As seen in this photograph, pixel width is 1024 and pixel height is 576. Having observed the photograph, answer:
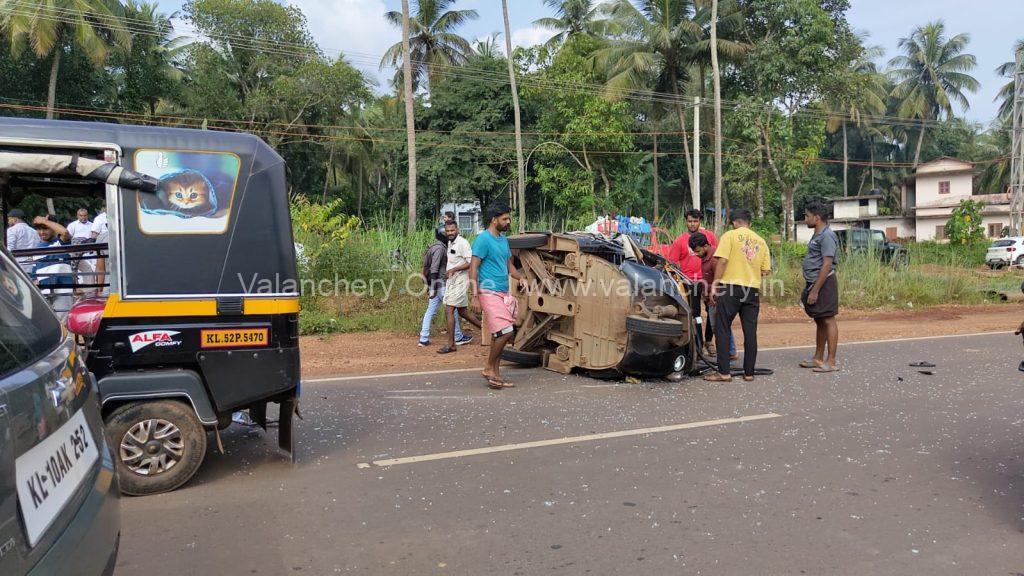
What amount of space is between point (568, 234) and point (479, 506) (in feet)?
14.9

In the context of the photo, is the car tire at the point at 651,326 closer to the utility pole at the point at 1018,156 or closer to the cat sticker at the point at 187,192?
the cat sticker at the point at 187,192

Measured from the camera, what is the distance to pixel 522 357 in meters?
8.99

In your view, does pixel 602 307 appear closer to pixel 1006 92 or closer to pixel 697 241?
pixel 697 241

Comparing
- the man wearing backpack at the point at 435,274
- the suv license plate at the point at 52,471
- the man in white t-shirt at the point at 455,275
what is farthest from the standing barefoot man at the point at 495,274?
the suv license plate at the point at 52,471

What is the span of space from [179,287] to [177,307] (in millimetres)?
123

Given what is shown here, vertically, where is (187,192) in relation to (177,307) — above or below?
above

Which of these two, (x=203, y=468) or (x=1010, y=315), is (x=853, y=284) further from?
(x=203, y=468)

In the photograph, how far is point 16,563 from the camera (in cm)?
196

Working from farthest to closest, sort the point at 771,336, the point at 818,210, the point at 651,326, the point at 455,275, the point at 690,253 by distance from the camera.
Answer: the point at 771,336
the point at 455,275
the point at 690,253
the point at 818,210
the point at 651,326

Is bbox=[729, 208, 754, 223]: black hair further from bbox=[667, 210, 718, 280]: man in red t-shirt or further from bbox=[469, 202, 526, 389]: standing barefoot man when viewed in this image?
bbox=[469, 202, 526, 389]: standing barefoot man

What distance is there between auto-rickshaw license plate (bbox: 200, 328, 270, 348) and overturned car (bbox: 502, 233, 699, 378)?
392 centimetres

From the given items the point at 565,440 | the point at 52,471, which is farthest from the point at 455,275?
the point at 52,471

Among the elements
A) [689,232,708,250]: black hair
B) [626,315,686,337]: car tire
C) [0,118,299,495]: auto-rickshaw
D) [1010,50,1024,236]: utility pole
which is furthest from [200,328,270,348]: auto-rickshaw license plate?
[1010,50,1024,236]: utility pole

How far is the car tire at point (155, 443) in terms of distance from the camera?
14.7ft
